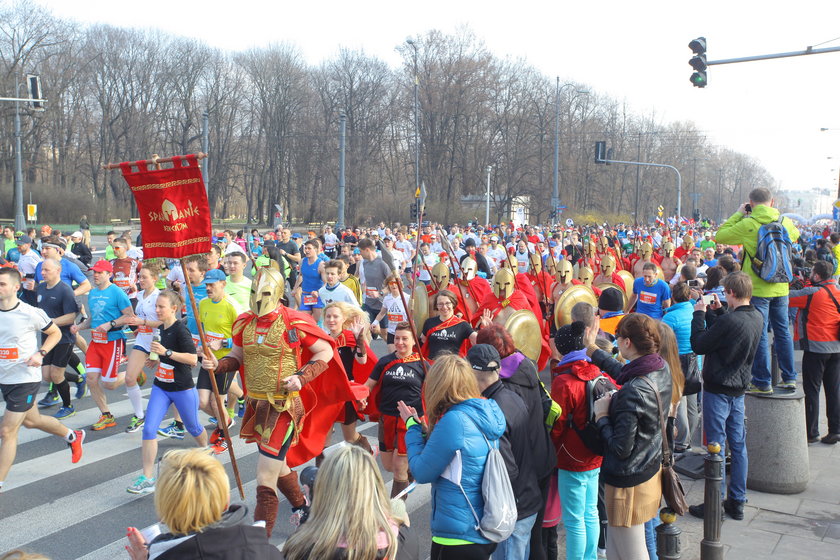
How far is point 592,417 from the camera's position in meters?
4.45

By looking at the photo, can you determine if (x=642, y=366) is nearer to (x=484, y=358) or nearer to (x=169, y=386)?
(x=484, y=358)

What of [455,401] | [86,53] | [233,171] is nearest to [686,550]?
[455,401]

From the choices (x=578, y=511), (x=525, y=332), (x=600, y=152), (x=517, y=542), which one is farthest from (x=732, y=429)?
(x=600, y=152)

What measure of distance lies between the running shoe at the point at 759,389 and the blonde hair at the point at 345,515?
4615mm

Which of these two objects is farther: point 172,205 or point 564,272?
point 564,272

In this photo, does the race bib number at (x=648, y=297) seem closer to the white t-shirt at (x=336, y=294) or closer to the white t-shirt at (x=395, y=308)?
the white t-shirt at (x=395, y=308)

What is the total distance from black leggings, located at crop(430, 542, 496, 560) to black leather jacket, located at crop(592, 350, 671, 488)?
3.01 ft

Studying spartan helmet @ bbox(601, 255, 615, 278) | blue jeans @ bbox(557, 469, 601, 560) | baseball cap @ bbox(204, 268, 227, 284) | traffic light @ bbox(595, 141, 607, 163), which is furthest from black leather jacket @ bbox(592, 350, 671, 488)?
traffic light @ bbox(595, 141, 607, 163)

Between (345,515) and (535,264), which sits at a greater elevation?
(535,264)

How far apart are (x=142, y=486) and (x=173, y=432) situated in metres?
1.53

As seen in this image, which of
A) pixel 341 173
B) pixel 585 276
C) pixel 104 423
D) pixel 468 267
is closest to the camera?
pixel 104 423

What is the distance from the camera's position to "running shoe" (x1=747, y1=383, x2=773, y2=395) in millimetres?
6609

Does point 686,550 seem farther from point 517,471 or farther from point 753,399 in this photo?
point 517,471

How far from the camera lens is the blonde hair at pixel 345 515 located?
288 cm
